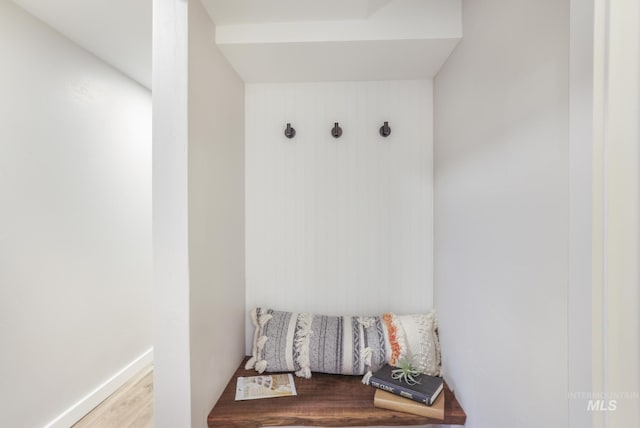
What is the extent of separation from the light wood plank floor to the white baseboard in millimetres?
34

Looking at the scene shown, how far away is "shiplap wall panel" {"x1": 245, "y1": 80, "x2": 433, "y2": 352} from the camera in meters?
1.73

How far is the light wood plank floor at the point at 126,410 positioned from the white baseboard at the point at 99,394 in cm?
3

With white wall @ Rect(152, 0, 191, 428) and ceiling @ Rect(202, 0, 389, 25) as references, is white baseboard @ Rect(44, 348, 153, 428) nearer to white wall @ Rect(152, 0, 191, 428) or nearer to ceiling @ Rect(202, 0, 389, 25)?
white wall @ Rect(152, 0, 191, 428)

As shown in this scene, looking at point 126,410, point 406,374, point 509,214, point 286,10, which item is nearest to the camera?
point 509,214

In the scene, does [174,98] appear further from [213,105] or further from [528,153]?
[528,153]

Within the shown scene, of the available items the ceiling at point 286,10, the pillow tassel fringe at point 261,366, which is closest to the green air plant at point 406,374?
the pillow tassel fringe at point 261,366

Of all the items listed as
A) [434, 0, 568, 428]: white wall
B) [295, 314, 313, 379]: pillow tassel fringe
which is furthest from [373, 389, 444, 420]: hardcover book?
[295, 314, 313, 379]: pillow tassel fringe

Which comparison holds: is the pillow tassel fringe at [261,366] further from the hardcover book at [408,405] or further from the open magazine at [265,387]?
the hardcover book at [408,405]

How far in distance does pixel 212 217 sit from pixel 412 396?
1.18 meters

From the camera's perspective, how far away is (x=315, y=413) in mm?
1269

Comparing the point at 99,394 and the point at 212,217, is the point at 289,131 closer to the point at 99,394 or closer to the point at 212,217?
the point at 212,217

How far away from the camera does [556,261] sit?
72 cm

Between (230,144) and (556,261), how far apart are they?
1.41m

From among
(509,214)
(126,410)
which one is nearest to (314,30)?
(509,214)
